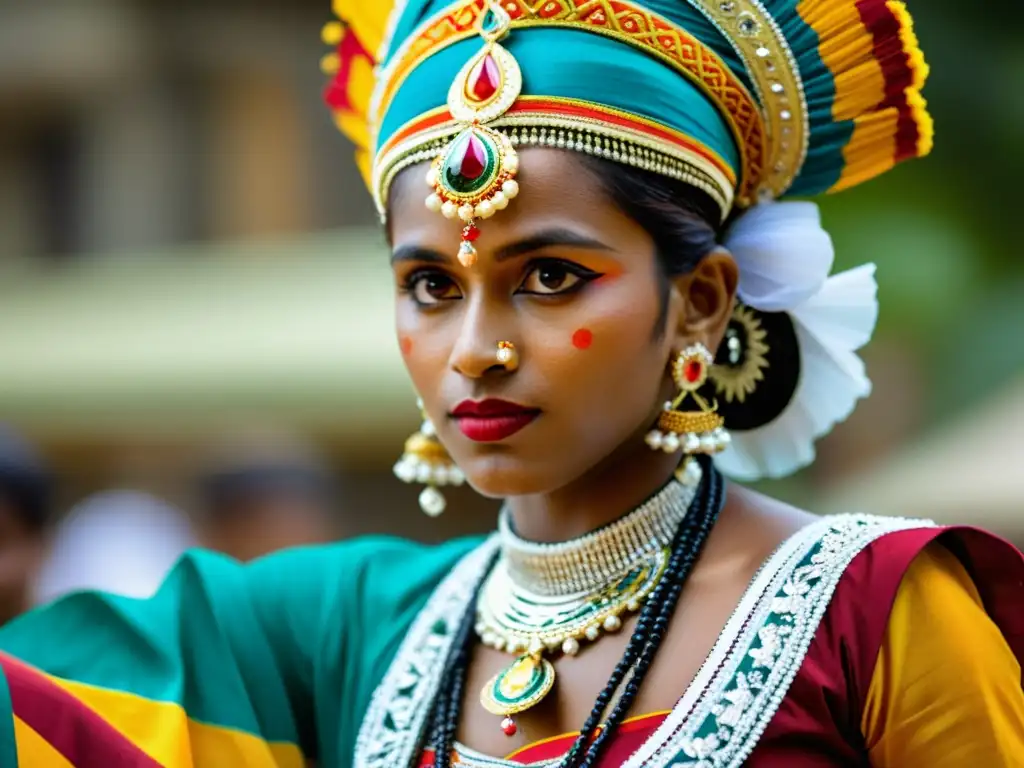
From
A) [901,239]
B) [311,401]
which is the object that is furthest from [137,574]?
[901,239]

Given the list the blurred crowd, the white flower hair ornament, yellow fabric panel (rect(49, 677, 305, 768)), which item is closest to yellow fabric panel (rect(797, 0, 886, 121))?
the white flower hair ornament

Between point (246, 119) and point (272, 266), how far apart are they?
1152mm

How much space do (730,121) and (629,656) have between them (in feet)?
2.72

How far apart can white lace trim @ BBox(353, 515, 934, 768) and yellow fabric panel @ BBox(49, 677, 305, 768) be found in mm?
181

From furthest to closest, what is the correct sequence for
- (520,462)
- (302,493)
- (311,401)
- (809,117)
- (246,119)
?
(246,119) < (311,401) < (302,493) < (809,117) < (520,462)

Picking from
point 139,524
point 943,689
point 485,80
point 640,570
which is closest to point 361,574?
point 640,570

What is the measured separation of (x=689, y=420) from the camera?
2.10 metres

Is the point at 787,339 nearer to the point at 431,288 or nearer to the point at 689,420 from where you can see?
the point at 689,420

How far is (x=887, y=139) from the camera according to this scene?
87.4 inches

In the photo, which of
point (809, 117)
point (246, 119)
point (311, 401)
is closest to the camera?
point (809, 117)

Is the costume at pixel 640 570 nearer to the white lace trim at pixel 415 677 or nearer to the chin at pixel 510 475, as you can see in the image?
the white lace trim at pixel 415 677

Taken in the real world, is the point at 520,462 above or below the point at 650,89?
below

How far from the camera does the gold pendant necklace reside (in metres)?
2.09

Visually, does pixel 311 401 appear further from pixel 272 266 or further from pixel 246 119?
pixel 246 119
